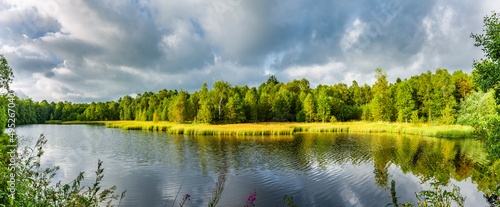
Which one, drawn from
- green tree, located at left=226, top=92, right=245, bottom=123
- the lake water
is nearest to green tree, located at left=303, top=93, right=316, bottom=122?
green tree, located at left=226, top=92, right=245, bottom=123

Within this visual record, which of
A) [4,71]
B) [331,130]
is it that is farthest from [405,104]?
[4,71]

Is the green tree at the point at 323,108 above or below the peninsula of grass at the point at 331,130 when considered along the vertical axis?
above

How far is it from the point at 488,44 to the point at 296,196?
10987mm

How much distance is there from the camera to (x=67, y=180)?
45.7 ft

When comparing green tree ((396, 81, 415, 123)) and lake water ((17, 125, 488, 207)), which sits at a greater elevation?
green tree ((396, 81, 415, 123))

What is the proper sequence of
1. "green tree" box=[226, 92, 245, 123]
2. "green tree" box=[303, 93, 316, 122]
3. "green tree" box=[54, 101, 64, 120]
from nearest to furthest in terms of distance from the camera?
"green tree" box=[226, 92, 245, 123]
"green tree" box=[303, 93, 316, 122]
"green tree" box=[54, 101, 64, 120]

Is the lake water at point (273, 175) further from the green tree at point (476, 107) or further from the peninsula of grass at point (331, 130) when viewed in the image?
the green tree at point (476, 107)

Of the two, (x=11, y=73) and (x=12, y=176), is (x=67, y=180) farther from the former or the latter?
(x=12, y=176)

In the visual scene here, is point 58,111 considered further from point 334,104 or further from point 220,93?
point 334,104

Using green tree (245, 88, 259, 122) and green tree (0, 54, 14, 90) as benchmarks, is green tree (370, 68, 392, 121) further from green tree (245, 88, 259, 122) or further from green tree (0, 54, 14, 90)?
green tree (0, 54, 14, 90)

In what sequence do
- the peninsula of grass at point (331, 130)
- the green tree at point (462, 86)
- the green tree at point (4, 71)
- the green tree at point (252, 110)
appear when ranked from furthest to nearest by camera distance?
the green tree at point (252, 110)
the green tree at point (462, 86)
the peninsula of grass at point (331, 130)
the green tree at point (4, 71)

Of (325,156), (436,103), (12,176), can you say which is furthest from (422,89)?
(12,176)

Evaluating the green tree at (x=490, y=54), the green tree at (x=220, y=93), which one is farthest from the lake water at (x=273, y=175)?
the green tree at (x=220, y=93)

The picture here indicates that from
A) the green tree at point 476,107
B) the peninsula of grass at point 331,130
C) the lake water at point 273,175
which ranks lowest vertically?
the lake water at point 273,175
